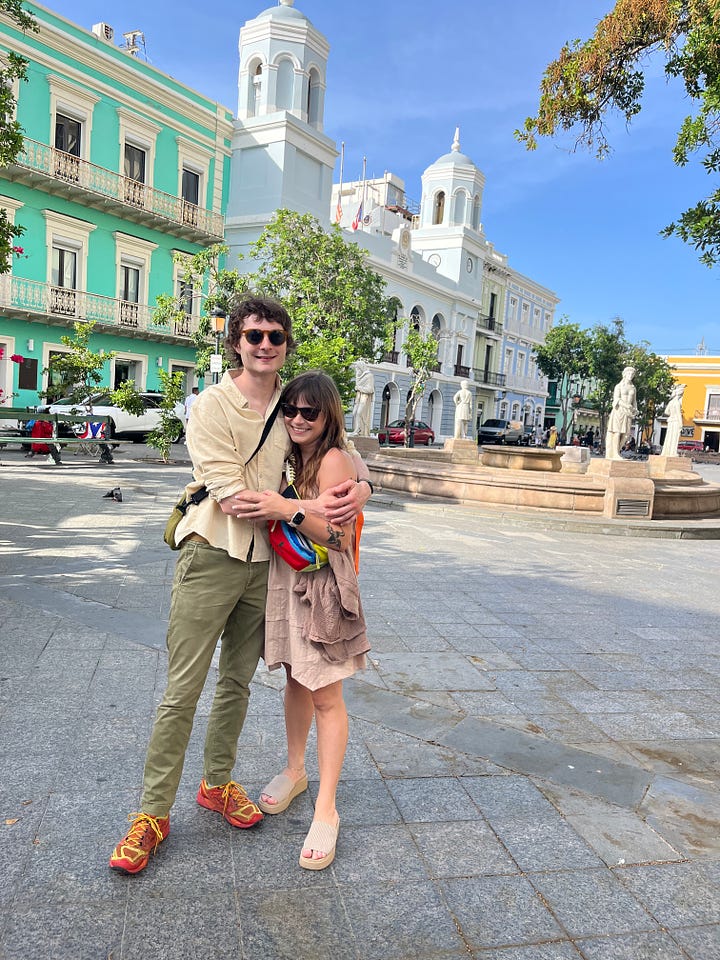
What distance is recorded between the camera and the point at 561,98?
695 cm

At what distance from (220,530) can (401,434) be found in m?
28.6

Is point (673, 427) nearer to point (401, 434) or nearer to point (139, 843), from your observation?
point (401, 434)

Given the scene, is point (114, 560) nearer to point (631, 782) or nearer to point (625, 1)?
point (631, 782)

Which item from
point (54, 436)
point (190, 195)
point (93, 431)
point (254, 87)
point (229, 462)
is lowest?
point (54, 436)

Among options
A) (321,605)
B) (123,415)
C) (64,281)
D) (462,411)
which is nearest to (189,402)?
(123,415)

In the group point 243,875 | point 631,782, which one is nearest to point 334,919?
point 243,875

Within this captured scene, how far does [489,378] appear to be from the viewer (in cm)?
4912

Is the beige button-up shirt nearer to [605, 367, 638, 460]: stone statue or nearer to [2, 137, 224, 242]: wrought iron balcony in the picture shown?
[605, 367, 638, 460]: stone statue

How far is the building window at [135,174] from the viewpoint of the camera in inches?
910

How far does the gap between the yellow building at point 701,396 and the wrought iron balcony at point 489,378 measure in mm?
21392

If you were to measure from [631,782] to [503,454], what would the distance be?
1349 cm

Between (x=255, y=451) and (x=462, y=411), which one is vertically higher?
(x=462, y=411)

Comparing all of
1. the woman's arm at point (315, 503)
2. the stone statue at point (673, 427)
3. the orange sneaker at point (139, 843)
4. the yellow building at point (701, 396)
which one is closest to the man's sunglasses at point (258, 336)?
the woman's arm at point (315, 503)

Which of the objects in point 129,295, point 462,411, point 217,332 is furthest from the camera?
point 129,295
